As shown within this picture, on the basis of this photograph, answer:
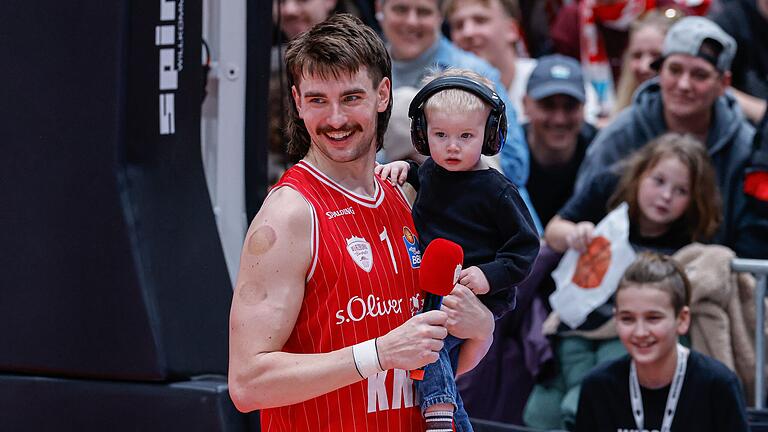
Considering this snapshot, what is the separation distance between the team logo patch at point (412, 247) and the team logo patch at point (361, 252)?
135 mm

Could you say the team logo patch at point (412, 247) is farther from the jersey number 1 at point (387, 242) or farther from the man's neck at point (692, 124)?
the man's neck at point (692, 124)

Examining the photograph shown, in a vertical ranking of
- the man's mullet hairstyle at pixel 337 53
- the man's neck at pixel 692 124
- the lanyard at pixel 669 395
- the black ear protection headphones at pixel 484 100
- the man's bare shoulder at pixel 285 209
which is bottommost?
the lanyard at pixel 669 395

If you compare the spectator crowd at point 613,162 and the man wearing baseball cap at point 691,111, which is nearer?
the spectator crowd at point 613,162

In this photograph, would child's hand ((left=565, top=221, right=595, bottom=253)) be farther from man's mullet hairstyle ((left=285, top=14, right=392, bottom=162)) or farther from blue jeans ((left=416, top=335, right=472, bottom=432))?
man's mullet hairstyle ((left=285, top=14, right=392, bottom=162))

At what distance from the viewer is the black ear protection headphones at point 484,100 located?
2.93m

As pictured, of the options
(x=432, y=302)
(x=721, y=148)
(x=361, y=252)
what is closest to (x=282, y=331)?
(x=361, y=252)

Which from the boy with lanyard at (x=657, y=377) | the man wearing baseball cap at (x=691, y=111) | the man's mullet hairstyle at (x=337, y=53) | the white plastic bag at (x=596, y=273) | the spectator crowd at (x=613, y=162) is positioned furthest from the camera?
the man wearing baseball cap at (x=691, y=111)

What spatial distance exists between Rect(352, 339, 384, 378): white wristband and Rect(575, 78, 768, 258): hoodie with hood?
2961mm

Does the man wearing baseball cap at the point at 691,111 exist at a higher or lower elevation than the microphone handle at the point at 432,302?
higher

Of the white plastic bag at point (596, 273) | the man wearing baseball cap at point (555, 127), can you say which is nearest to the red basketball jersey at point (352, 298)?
the white plastic bag at point (596, 273)

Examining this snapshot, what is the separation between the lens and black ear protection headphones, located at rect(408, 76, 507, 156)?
2.93 meters

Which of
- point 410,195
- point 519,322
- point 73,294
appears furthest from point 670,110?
point 73,294

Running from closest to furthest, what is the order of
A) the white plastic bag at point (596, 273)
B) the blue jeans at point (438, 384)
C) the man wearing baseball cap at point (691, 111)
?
1. the blue jeans at point (438, 384)
2. the white plastic bag at point (596, 273)
3. the man wearing baseball cap at point (691, 111)

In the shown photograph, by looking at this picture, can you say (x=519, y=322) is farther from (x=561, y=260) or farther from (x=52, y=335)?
(x=52, y=335)
